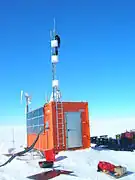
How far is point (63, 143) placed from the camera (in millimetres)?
22625

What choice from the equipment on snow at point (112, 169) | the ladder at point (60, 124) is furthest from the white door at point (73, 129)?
the equipment on snow at point (112, 169)

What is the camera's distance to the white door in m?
22.9

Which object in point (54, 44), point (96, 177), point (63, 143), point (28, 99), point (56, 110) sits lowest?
point (96, 177)

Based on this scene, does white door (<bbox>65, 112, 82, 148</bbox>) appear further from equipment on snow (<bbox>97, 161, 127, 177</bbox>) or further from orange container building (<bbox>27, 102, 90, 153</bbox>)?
equipment on snow (<bbox>97, 161, 127, 177</bbox>)

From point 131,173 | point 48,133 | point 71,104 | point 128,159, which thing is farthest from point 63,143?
point 131,173

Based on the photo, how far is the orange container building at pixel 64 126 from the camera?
74.0ft

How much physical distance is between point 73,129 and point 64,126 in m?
0.81

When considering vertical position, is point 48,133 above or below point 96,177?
above

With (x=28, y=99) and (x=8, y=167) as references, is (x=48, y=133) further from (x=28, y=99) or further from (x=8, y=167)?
(x=28, y=99)

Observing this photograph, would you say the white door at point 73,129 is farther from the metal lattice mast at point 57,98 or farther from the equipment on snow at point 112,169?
the equipment on snow at point 112,169

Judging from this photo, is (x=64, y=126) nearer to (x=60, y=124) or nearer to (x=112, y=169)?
(x=60, y=124)

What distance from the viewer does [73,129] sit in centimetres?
2319

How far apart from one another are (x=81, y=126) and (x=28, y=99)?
843cm

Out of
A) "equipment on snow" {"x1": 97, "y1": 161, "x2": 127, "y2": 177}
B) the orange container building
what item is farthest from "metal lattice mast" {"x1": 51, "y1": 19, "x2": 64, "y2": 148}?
"equipment on snow" {"x1": 97, "y1": 161, "x2": 127, "y2": 177}
